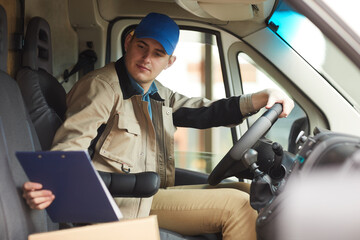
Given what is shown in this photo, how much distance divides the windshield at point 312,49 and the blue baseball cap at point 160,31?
46 cm

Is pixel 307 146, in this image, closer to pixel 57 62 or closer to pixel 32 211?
pixel 32 211

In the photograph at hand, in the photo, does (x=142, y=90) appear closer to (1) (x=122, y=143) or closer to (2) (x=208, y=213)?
(1) (x=122, y=143)

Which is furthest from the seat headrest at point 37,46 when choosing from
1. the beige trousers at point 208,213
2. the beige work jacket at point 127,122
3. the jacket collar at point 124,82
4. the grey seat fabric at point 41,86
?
the beige trousers at point 208,213

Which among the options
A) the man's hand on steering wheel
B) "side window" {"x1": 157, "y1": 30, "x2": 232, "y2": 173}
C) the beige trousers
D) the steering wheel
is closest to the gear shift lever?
the steering wheel

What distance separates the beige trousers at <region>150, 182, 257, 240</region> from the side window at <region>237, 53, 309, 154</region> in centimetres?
63

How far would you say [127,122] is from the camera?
73.8 inches

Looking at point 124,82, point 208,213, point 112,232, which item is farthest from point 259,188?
point 124,82

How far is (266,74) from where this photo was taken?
2375mm

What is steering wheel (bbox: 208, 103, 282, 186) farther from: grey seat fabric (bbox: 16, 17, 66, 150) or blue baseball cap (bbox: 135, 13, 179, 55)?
grey seat fabric (bbox: 16, 17, 66, 150)

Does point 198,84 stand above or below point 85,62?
below

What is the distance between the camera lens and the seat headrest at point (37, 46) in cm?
193

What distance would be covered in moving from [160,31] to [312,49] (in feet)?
2.28

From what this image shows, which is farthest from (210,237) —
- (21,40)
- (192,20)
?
(192,20)

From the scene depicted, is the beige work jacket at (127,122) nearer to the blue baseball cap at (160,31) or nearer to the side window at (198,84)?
the blue baseball cap at (160,31)
